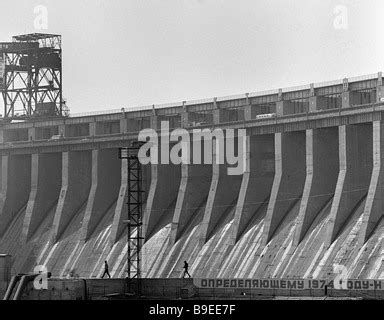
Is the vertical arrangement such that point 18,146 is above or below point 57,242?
above

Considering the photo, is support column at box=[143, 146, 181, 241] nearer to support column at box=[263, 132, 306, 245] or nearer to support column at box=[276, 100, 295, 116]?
support column at box=[263, 132, 306, 245]

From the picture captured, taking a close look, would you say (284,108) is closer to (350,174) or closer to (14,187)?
(350,174)

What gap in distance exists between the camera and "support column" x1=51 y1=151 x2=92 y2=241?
407 feet

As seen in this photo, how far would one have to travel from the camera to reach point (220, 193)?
110562 mm

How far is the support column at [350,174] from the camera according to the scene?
96625 mm

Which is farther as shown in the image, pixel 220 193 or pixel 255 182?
pixel 220 193

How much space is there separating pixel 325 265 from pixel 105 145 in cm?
3156

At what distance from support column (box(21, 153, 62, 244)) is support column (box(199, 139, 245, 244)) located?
21.5m

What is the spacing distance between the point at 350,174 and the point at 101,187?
1213 inches

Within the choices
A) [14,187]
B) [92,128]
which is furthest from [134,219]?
[14,187]

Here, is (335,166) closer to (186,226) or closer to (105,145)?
(186,226)

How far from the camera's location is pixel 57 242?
12381cm
